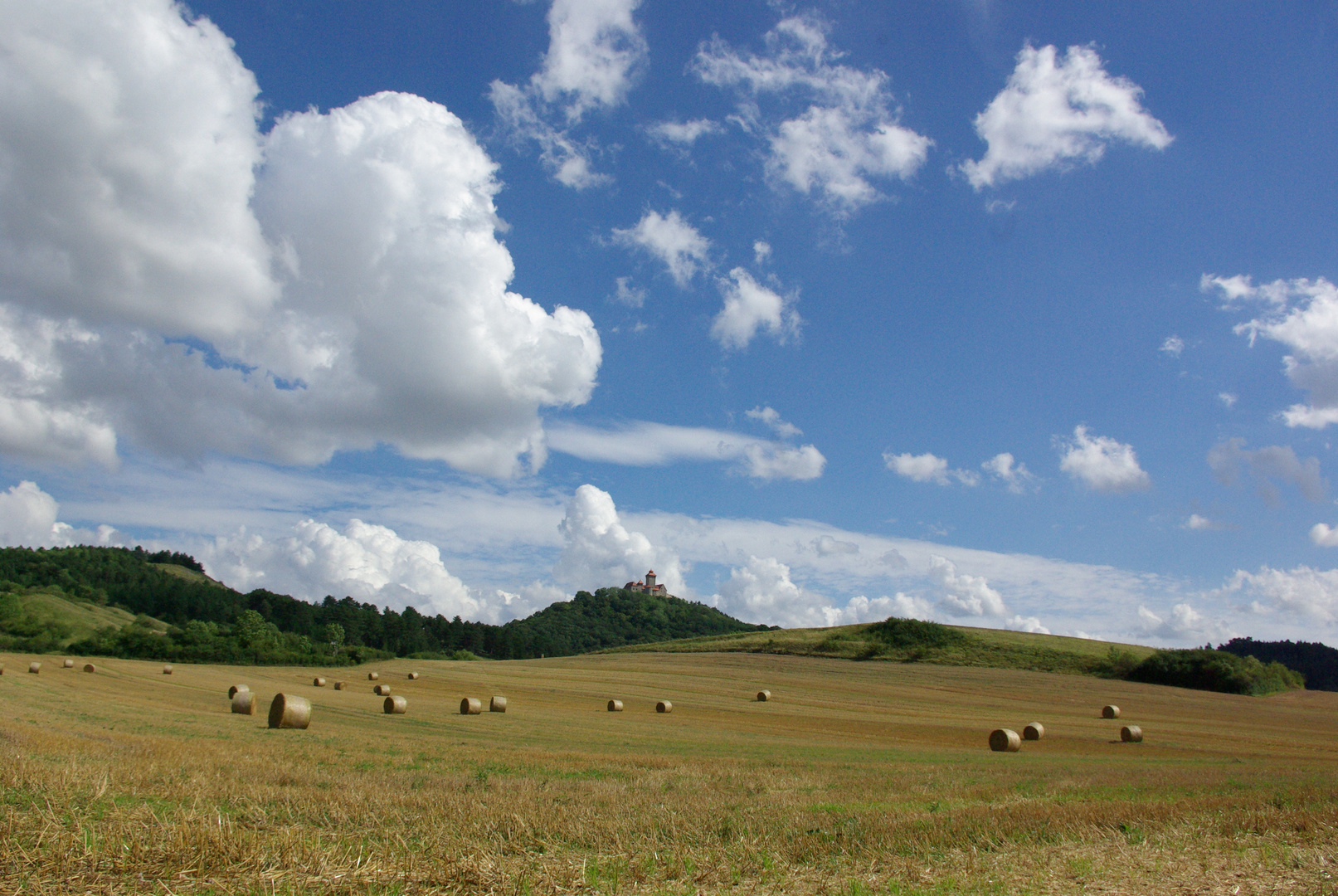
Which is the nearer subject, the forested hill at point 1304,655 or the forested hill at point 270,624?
the forested hill at point 270,624

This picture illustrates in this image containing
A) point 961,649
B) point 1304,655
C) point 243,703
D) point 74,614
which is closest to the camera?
point 243,703

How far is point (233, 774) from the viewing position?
1184 cm

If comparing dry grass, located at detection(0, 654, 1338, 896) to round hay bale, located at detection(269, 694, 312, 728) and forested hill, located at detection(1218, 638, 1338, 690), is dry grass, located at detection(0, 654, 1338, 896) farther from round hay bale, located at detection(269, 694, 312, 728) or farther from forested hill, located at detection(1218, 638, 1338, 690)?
forested hill, located at detection(1218, 638, 1338, 690)

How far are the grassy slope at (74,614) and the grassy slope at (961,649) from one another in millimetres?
73924

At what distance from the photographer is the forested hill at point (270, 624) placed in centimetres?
8569

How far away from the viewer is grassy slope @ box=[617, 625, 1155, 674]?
239 feet

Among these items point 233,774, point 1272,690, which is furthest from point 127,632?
point 1272,690

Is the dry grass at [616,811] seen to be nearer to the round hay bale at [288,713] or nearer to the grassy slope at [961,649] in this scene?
Answer: the round hay bale at [288,713]

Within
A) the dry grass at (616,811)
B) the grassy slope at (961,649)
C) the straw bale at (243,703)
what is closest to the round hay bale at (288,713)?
the dry grass at (616,811)

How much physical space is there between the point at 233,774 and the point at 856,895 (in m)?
9.96

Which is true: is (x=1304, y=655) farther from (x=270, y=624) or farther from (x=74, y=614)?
(x=74, y=614)

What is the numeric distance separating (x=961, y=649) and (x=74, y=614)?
120 metres

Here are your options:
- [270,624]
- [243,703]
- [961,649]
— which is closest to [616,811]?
[243,703]

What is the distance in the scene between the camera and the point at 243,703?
1148 inches
